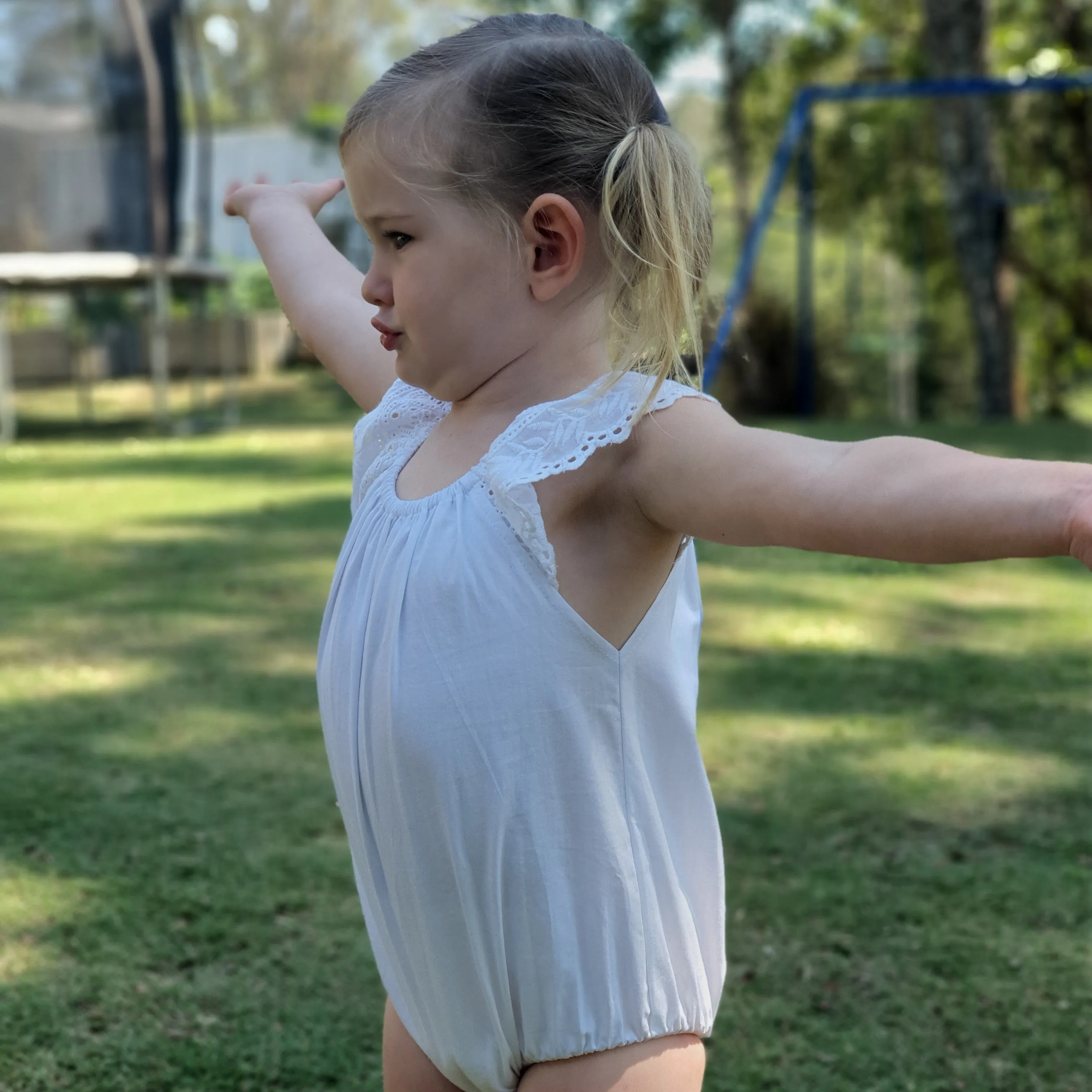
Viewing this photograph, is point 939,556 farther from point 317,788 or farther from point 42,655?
point 42,655

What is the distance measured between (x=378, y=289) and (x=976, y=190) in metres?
9.22

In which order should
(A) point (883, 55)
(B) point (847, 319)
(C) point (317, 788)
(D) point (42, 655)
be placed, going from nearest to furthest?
(C) point (317, 788), (D) point (42, 655), (A) point (883, 55), (B) point (847, 319)

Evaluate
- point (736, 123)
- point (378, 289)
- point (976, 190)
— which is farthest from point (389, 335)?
point (736, 123)

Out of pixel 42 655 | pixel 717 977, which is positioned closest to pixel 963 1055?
pixel 717 977

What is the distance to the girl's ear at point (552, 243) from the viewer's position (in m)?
1.11

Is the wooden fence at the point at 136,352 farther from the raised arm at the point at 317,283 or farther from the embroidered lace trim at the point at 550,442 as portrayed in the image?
the embroidered lace trim at the point at 550,442

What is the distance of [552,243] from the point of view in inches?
44.3

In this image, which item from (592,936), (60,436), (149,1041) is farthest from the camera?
(60,436)

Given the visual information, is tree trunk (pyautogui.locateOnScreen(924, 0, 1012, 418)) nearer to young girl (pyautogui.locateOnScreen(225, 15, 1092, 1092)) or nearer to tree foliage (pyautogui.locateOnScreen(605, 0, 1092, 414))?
tree foliage (pyautogui.locateOnScreen(605, 0, 1092, 414))

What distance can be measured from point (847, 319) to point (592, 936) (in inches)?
A: 546

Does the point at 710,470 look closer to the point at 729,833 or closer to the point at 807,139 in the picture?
the point at 729,833

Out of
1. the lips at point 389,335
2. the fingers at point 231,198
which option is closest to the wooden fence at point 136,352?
the fingers at point 231,198

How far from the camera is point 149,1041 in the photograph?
70.9 inches

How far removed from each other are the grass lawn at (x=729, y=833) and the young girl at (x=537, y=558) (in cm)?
70
